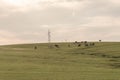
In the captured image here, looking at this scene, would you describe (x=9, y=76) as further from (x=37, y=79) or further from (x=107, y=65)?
(x=107, y=65)

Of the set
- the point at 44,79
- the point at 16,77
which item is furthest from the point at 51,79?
the point at 16,77

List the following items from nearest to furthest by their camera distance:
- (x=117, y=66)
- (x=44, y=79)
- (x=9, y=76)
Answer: (x=44, y=79), (x=9, y=76), (x=117, y=66)

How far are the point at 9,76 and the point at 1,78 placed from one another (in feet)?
7.27

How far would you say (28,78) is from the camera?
139 ft

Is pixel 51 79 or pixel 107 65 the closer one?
pixel 51 79

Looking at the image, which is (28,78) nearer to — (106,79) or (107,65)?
(106,79)

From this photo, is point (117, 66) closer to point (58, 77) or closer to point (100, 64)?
point (100, 64)

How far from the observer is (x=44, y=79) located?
41562 millimetres

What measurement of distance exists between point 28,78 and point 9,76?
10.2ft

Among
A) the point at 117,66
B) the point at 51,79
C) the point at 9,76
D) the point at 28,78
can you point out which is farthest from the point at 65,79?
the point at 117,66

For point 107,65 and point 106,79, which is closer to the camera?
point 106,79

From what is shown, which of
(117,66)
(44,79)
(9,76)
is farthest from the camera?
(117,66)

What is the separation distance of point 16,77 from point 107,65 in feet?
85.4

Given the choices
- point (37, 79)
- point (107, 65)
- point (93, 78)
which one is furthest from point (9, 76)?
point (107, 65)
